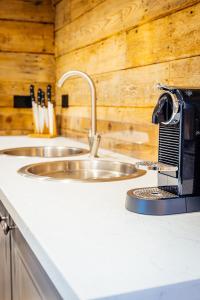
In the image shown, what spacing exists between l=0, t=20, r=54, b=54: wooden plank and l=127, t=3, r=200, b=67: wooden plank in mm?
1146

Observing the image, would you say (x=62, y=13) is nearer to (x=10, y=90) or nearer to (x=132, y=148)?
(x=10, y=90)

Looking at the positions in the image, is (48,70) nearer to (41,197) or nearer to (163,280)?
(41,197)

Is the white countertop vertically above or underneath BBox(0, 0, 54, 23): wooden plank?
underneath

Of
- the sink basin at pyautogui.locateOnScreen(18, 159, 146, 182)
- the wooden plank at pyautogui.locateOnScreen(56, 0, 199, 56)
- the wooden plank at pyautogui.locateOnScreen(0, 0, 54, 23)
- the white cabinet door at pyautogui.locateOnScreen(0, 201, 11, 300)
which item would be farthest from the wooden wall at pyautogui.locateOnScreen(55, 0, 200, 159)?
the white cabinet door at pyautogui.locateOnScreen(0, 201, 11, 300)

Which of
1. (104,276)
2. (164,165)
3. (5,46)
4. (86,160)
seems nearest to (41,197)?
(164,165)

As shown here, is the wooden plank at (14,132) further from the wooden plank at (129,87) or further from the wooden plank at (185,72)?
the wooden plank at (185,72)

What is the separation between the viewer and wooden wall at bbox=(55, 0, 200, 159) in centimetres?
128

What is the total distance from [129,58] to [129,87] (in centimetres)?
12

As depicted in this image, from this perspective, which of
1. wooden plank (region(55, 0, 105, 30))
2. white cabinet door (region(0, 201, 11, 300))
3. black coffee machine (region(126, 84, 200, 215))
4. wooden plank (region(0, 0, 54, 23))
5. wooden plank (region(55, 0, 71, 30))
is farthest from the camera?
wooden plank (region(0, 0, 54, 23))

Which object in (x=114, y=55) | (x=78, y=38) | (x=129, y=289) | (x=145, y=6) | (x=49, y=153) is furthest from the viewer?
(x=78, y=38)

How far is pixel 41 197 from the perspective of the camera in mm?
954

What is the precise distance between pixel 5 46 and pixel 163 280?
7.48 ft

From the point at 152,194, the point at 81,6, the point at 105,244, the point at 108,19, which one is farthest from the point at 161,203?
the point at 81,6

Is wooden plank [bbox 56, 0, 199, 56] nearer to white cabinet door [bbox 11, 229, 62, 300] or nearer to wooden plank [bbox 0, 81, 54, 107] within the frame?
wooden plank [bbox 0, 81, 54, 107]
